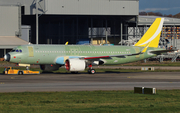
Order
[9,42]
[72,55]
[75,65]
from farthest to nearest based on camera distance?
Answer: 1. [9,42]
2. [72,55]
3. [75,65]

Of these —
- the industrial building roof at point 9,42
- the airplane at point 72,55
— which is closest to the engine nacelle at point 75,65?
the airplane at point 72,55

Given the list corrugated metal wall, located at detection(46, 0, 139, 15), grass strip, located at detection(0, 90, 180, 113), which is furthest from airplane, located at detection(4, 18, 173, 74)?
corrugated metal wall, located at detection(46, 0, 139, 15)

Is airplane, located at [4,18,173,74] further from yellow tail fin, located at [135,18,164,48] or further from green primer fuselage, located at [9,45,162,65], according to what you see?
yellow tail fin, located at [135,18,164,48]

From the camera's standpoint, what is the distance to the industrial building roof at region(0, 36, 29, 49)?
236 feet

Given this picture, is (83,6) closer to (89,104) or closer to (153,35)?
(153,35)

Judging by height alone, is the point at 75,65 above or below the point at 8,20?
below

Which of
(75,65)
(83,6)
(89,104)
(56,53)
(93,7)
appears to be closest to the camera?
(89,104)

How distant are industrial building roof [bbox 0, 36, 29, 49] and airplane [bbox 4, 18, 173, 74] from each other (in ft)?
109

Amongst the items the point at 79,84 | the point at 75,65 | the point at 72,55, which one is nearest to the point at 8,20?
the point at 72,55

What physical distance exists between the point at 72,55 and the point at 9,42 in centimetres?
3671

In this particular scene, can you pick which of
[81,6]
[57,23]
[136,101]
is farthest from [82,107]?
[57,23]

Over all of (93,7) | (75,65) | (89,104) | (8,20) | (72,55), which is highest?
(93,7)

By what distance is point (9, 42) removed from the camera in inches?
2869

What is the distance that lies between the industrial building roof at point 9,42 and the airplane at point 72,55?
3308cm
